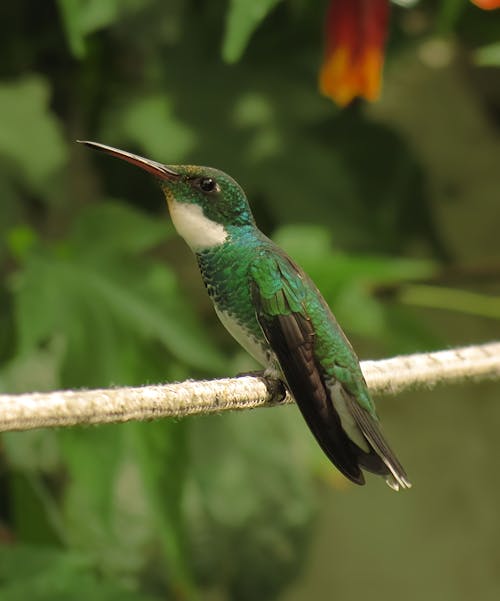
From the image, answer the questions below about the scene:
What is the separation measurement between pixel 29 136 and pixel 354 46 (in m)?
0.53

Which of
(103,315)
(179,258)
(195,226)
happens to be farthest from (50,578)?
(179,258)

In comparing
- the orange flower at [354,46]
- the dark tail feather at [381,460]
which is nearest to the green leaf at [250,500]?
the orange flower at [354,46]

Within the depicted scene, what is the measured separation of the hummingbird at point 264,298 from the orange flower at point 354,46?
1.61 ft

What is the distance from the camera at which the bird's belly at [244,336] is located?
1.05 meters

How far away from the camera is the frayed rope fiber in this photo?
0.67 metres

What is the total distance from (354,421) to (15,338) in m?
0.75

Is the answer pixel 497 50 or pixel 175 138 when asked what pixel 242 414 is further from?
pixel 497 50

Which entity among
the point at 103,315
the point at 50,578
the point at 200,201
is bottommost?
the point at 50,578

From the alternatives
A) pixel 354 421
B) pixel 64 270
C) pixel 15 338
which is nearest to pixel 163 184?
pixel 354 421

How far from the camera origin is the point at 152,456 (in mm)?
1479

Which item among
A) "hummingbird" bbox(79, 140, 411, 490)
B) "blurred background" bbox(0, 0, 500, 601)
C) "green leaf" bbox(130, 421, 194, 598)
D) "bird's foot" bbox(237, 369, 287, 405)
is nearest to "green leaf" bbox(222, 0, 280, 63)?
"blurred background" bbox(0, 0, 500, 601)

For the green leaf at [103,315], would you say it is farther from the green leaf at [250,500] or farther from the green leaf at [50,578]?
the green leaf at [250,500]

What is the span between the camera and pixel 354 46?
1.50 meters

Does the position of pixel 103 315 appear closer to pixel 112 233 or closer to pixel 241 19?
pixel 112 233
